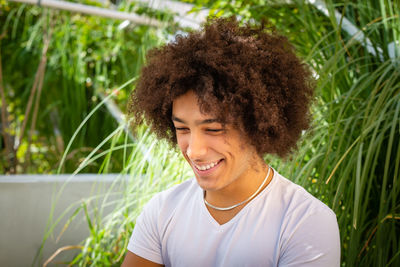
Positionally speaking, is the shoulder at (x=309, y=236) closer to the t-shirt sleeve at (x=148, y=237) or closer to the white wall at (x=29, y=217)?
the t-shirt sleeve at (x=148, y=237)

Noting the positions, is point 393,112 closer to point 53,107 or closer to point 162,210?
point 162,210

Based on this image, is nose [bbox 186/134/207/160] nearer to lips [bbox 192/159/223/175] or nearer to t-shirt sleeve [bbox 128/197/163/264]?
lips [bbox 192/159/223/175]

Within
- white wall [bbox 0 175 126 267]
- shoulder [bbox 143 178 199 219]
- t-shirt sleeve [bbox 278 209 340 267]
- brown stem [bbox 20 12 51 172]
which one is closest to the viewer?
t-shirt sleeve [bbox 278 209 340 267]

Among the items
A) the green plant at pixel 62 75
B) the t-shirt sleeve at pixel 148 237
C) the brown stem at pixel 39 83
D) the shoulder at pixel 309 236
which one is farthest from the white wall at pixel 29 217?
the shoulder at pixel 309 236

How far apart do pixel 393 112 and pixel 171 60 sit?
84 centimetres

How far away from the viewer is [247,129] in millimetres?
1233

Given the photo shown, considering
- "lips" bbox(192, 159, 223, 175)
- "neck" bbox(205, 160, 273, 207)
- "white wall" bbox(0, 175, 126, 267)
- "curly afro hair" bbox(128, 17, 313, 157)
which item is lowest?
"white wall" bbox(0, 175, 126, 267)

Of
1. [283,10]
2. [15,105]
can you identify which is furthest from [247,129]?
[15,105]

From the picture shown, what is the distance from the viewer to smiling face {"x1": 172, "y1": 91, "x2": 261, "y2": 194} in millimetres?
1201

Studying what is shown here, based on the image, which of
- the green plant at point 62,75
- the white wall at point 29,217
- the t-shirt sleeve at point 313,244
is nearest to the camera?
the t-shirt sleeve at point 313,244

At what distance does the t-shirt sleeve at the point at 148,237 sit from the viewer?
1.39 meters

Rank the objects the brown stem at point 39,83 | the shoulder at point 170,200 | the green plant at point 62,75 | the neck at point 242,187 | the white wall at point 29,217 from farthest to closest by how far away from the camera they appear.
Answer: the green plant at point 62,75, the brown stem at point 39,83, the white wall at point 29,217, the shoulder at point 170,200, the neck at point 242,187

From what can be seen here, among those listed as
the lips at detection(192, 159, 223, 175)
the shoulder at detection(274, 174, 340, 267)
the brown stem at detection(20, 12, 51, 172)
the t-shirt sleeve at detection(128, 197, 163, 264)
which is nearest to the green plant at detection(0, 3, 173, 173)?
the brown stem at detection(20, 12, 51, 172)

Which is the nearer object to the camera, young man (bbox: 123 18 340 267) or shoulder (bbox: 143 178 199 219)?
young man (bbox: 123 18 340 267)
